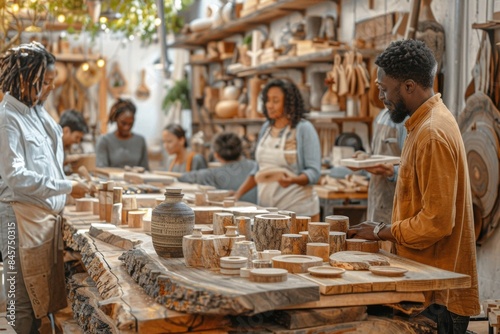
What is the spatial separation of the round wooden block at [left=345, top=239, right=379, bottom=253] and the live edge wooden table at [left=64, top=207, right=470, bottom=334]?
0.58ft

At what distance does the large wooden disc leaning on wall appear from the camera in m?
4.57

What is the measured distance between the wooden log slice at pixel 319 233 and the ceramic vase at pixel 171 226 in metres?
0.50

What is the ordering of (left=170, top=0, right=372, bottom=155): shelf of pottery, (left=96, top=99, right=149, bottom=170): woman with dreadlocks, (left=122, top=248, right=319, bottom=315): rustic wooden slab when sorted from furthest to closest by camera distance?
(left=96, top=99, right=149, bottom=170): woman with dreadlocks → (left=170, top=0, right=372, bottom=155): shelf of pottery → (left=122, top=248, right=319, bottom=315): rustic wooden slab

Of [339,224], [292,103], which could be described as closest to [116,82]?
[292,103]

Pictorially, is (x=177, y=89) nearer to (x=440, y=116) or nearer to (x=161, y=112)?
(x=161, y=112)

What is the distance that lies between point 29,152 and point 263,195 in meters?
2.00

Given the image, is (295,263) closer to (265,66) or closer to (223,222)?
(223,222)

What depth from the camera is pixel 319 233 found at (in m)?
3.00

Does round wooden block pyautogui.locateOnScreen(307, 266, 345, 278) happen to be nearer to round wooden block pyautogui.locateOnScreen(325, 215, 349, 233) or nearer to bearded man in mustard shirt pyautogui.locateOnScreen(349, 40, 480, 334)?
bearded man in mustard shirt pyautogui.locateOnScreen(349, 40, 480, 334)

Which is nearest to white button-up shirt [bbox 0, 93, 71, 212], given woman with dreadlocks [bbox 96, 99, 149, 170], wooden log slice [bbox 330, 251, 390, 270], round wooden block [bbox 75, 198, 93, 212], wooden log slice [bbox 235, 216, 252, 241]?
round wooden block [bbox 75, 198, 93, 212]

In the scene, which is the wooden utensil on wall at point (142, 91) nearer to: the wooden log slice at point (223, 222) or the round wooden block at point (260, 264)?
the wooden log slice at point (223, 222)

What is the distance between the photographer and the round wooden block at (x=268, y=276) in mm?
2432

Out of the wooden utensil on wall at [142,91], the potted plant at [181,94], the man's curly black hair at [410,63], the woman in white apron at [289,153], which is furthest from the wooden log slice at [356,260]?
the wooden utensil on wall at [142,91]

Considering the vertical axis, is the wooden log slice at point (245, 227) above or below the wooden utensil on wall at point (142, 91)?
below
